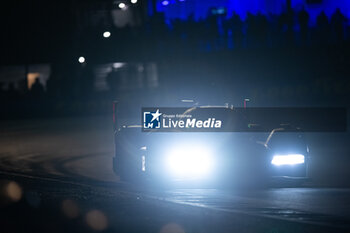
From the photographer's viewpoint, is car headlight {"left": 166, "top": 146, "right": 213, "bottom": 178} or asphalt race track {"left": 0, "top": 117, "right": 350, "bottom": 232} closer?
asphalt race track {"left": 0, "top": 117, "right": 350, "bottom": 232}

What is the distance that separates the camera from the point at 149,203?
7.90 meters

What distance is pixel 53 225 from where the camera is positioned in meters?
6.52

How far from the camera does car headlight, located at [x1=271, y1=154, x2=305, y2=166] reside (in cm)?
959

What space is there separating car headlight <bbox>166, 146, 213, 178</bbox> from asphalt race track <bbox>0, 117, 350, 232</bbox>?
0.26 meters

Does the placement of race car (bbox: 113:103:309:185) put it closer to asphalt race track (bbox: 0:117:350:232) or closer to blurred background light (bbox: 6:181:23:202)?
asphalt race track (bbox: 0:117:350:232)

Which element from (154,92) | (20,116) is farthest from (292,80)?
(20,116)

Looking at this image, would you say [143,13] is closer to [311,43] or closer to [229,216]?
[311,43]

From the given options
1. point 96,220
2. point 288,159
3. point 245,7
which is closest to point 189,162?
point 288,159

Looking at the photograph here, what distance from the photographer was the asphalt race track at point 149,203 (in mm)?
6441

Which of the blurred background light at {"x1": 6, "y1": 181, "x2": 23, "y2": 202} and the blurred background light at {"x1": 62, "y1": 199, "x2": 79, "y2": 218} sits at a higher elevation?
the blurred background light at {"x1": 6, "y1": 181, "x2": 23, "y2": 202}

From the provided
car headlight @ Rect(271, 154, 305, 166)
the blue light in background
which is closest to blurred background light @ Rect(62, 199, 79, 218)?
car headlight @ Rect(271, 154, 305, 166)

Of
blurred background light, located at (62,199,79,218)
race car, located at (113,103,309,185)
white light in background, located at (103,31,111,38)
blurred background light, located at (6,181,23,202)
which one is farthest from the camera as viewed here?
white light in background, located at (103,31,111,38)

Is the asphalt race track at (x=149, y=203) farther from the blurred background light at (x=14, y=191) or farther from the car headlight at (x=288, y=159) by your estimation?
the car headlight at (x=288, y=159)

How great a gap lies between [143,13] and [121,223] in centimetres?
3560
